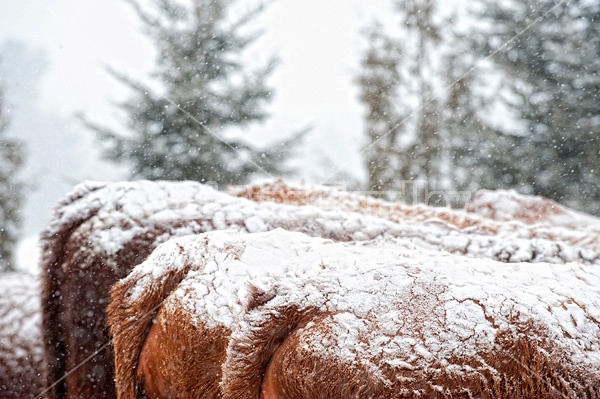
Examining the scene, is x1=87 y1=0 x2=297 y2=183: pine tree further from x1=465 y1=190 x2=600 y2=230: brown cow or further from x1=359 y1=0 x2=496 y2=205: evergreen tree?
x1=465 y1=190 x2=600 y2=230: brown cow

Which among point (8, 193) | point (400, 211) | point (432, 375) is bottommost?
point (432, 375)

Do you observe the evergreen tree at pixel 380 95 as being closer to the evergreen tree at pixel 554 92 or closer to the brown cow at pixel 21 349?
the evergreen tree at pixel 554 92

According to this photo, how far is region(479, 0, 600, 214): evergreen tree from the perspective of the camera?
26.1ft

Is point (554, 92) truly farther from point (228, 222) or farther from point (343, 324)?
point (343, 324)

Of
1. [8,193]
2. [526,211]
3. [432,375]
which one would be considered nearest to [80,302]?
[432,375]

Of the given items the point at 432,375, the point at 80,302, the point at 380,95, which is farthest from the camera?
the point at 380,95

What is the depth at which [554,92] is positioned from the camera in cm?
833

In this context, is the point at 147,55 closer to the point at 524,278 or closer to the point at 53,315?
the point at 53,315

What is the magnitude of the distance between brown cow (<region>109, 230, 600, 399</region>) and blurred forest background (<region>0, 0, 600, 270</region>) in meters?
5.58

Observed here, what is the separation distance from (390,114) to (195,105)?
144 inches

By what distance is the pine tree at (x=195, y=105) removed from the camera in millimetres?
6391

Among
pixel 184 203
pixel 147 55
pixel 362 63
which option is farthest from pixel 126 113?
pixel 184 203

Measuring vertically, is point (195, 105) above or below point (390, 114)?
below

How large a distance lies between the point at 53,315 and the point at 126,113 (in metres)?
6.06
